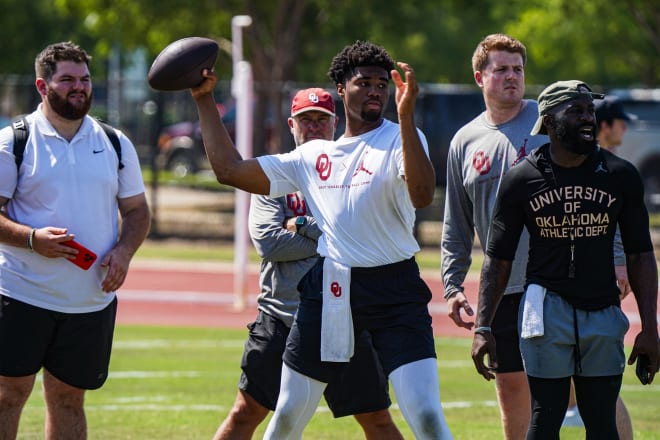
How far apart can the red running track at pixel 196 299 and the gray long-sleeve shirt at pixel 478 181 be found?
7.24m

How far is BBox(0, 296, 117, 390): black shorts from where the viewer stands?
6684 mm

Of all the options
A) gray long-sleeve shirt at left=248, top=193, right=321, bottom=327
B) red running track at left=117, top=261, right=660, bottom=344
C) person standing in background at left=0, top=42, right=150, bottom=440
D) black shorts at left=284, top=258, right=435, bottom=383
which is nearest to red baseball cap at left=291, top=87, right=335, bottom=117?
gray long-sleeve shirt at left=248, top=193, right=321, bottom=327

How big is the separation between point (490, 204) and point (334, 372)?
4.93 feet

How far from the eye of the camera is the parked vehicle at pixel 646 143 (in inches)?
993

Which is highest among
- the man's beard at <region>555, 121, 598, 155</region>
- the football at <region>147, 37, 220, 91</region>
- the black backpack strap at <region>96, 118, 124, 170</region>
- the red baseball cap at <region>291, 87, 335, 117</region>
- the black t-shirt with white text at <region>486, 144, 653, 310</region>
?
the football at <region>147, 37, 220, 91</region>

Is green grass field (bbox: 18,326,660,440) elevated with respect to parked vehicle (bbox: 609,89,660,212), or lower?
lower

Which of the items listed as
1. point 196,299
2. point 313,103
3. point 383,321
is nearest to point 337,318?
point 383,321

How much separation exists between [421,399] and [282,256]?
1683mm

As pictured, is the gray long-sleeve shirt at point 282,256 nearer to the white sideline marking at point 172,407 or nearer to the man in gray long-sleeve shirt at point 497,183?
the man in gray long-sleeve shirt at point 497,183

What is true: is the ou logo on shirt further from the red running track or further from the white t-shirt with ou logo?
the red running track

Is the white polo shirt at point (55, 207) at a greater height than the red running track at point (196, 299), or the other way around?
the white polo shirt at point (55, 207)

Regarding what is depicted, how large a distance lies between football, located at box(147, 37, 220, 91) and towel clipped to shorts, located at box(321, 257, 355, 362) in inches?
44.4

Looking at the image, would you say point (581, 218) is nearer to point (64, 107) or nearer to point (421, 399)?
point (421, 399)

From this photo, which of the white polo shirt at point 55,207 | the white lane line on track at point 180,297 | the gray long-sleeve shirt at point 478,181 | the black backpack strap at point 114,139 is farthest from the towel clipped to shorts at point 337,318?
the white lane line on track at point 180,297
